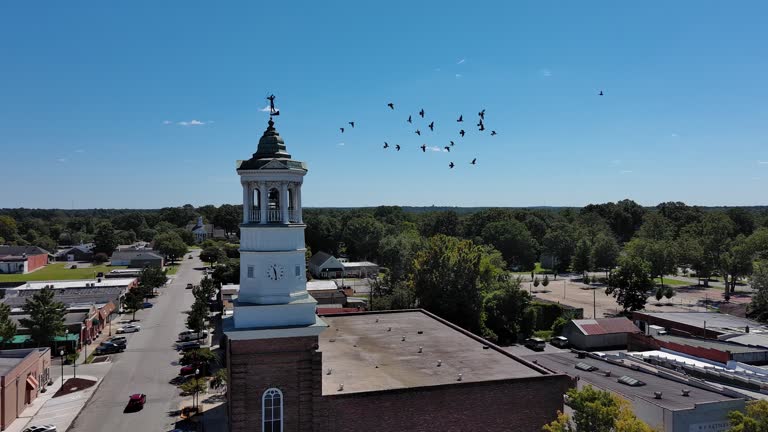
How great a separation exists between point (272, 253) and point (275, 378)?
14.9ft

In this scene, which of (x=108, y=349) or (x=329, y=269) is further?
(x=329, y=269)

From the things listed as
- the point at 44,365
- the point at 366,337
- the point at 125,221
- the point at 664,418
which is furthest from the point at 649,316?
the point at 125,221

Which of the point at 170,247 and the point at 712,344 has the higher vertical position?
the point at 170,247

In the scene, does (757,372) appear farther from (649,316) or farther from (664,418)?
(649,316)

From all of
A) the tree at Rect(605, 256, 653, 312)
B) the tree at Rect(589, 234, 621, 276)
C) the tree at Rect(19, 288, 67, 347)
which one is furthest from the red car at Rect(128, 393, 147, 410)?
the tree at Rect(589, 234, 621, 276)

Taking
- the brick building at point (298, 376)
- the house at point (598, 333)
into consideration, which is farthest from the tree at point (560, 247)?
the brick building at point (298, 376)

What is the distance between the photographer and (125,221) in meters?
196

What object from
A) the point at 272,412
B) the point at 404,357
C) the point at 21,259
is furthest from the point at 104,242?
the point at 272,412

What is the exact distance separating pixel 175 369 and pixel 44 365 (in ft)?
29.1

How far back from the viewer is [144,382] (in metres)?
38.5

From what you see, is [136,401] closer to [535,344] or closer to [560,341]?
[535,344]

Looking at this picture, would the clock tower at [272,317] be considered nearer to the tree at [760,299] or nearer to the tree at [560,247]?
the tree at [760,299]

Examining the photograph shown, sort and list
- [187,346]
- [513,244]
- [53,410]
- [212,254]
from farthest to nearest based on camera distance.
Answer: [513,244] → [212,254] → [187,346] → [53,410]

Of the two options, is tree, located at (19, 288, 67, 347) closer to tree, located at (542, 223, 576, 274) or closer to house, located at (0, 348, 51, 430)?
house, located at (0, 348, 51, 430)
